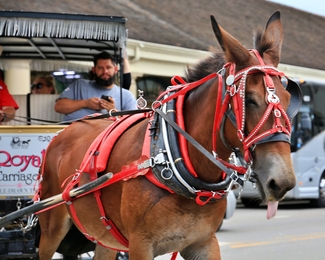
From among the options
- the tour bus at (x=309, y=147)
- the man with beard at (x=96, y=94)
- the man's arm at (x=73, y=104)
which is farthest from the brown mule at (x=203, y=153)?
the tour bus at (x=309, y=147)

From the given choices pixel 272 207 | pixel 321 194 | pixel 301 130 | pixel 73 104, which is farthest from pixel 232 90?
pixel 321 194

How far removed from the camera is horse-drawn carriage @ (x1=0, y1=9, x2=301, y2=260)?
369cm

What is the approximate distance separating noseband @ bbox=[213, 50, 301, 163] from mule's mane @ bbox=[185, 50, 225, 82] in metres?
0.24

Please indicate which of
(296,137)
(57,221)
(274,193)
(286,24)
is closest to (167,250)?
(274,193)

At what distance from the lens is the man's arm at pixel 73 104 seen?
6.85 metres

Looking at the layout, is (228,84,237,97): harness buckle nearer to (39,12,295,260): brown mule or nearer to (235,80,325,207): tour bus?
(39,12,295,260): brown mule

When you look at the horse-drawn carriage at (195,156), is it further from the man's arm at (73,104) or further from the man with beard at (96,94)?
the man with beard at (96,94)

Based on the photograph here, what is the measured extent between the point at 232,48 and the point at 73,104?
349 cm

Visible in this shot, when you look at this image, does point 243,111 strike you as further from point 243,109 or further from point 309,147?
point 309,147

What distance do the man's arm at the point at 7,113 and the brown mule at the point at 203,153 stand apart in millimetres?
2689

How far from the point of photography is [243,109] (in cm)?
373

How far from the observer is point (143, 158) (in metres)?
4.34

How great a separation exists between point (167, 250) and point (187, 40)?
19441mm

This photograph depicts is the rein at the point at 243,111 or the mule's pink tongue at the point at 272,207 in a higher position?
the rein at the point at 243,111
